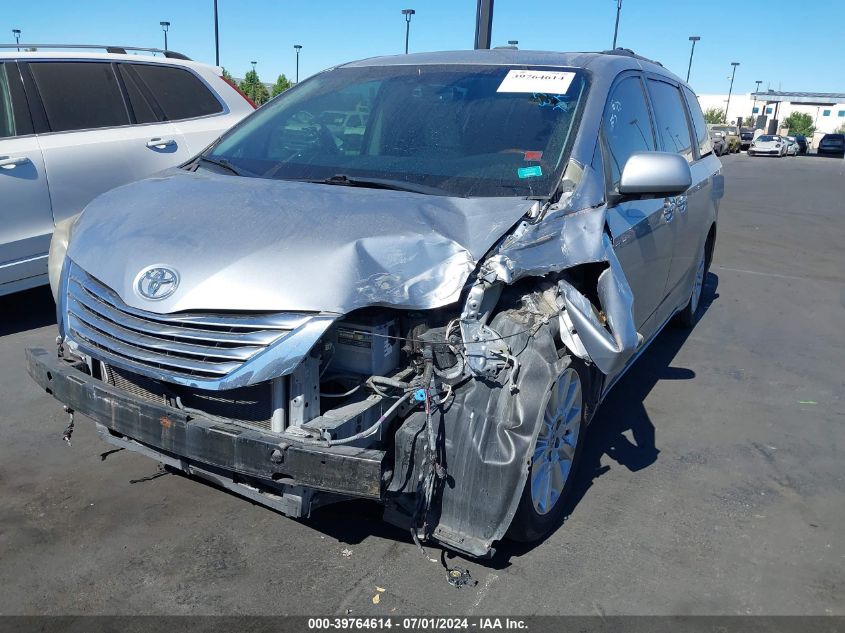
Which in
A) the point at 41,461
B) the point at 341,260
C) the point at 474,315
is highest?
the point at 341,260

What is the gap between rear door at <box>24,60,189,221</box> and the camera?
579cm

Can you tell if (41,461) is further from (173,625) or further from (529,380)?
(529,380)

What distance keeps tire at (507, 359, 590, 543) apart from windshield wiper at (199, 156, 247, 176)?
186cm

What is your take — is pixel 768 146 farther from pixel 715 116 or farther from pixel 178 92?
pixel 178 92

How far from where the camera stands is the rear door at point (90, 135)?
5789 millimetres

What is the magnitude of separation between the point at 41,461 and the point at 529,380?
8.39 feet

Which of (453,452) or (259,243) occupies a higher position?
(259,243)

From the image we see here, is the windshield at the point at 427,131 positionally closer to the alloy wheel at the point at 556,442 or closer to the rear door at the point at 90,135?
the alloy wheel at the point at 556,442

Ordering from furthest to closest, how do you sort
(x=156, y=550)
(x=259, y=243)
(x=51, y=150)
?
1. (x=51, y=150)
2. (x=156, y=550)
3. (x=259, y=243)

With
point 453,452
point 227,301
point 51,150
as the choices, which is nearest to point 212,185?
point 227,301

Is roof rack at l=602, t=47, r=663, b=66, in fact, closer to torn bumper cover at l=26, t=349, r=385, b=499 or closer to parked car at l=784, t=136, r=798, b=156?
torn bumper cover at l=26, t=349, r=385, b=499

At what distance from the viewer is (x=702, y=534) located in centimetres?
339

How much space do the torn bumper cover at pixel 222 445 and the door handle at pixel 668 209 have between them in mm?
2620

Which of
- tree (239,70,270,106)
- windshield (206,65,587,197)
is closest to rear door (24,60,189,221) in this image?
windshield (206,65,587,197)
